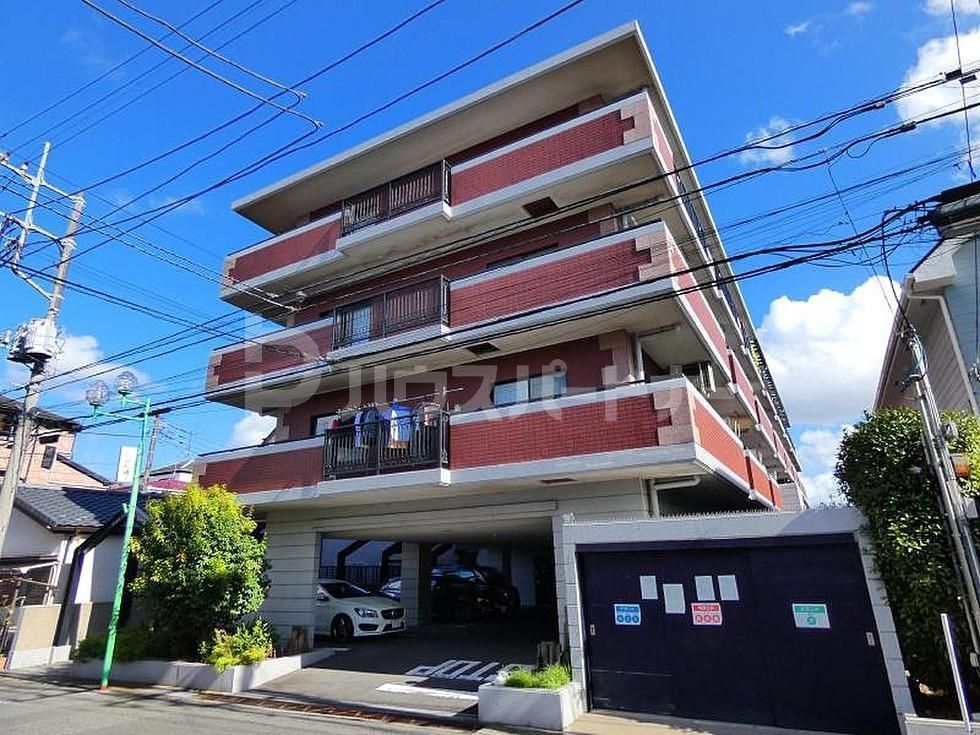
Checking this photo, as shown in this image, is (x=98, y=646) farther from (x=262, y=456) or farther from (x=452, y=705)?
(x=452, y=705)

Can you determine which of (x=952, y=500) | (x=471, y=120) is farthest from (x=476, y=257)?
(x=952, y=500)

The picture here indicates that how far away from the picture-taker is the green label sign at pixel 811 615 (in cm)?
662

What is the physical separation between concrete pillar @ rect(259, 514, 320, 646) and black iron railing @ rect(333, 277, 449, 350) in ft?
15.0

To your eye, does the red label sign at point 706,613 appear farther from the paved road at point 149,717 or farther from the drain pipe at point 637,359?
the drain pipe at point 637,359

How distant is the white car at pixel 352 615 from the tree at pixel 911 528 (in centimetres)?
1081

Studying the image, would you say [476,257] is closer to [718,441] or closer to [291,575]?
[718,441]

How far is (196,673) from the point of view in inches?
407

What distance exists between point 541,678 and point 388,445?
5136mm

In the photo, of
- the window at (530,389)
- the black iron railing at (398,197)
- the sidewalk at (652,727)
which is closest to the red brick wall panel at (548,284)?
the window at (530,389)

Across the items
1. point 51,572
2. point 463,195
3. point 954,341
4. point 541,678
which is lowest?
point 541,678

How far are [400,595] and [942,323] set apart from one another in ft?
46.2

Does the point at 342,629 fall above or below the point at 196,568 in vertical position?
below

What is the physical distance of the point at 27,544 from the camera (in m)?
15.2

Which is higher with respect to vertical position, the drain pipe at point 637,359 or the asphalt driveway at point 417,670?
the drain pipe at point 637,359
